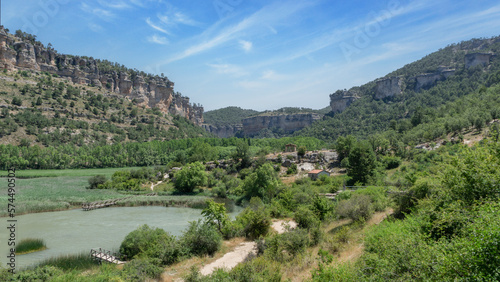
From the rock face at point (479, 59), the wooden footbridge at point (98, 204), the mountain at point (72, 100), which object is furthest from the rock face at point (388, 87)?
the wooden footbridge at point (98, 204)

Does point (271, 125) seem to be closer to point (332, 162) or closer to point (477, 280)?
point (332, 162)

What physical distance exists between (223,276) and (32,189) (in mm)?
46749

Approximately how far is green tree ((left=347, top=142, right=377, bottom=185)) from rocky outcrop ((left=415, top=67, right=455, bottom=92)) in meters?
88.5

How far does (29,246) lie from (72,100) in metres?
101

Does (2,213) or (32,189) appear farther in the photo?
(32,189)

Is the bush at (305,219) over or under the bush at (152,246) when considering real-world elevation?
under

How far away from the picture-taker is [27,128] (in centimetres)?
7956

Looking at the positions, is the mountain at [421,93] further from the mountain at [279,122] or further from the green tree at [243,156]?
the green tree at [243,156]

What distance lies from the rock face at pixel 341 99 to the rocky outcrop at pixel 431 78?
101 feet

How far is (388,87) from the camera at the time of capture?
4914 inches

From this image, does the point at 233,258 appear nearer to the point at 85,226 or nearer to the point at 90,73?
the point at 85,226

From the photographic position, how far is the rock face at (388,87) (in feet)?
399

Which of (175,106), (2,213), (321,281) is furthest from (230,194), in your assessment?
(175,106)

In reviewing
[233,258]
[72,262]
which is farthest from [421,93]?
[72,262]
